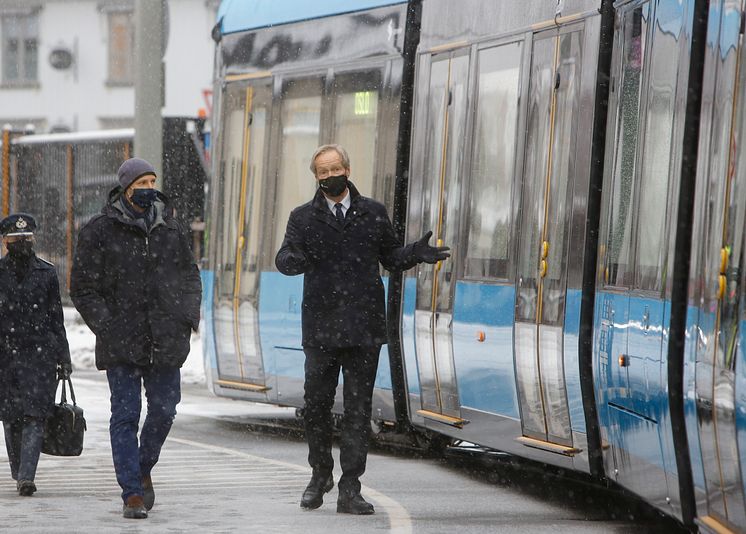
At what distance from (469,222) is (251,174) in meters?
3.21

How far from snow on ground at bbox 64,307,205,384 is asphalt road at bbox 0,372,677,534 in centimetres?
642

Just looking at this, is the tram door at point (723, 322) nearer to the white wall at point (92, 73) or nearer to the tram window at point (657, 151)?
the tram window at point (657, 151)

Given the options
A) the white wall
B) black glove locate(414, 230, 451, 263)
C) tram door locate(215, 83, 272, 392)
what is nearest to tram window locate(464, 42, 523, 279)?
black glove locate(414, 230, 451, 263)

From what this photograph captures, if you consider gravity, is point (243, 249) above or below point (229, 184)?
below

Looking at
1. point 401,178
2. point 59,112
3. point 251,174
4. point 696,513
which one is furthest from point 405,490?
point 59,112

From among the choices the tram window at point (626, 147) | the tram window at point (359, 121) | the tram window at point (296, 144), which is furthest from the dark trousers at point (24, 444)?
the tram window at point (296, 144)

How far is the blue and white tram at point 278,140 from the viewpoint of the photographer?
1182cm

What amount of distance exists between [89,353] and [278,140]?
9753mm

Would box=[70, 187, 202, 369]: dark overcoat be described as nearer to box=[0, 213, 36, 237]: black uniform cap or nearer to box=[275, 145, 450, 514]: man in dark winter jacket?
box=[275, 145, 450, 514]: man in dark winter jacket

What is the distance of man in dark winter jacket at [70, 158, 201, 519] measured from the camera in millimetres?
8727

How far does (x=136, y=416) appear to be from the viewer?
8.75 m

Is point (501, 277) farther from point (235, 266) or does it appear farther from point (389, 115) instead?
point (235, 266)

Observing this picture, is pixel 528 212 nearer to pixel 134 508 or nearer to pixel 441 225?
pixel 441 225

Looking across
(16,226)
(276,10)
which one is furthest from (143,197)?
(276,10)
